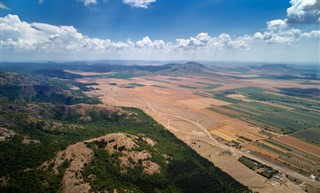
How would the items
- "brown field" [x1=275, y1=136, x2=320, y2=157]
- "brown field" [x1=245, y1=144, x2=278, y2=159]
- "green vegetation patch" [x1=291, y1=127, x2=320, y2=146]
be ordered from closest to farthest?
"brown field" [x1=245, y1=144, x2=278, y2=159], "brown field" [x1=275, y1=136, x2=320, y2=157], "green vegetation patch" [x1=291, y1=127, x2=320, y2=146]

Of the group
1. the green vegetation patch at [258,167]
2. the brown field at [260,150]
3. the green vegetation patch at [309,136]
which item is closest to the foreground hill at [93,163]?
the green vegetation patch at [258,167]

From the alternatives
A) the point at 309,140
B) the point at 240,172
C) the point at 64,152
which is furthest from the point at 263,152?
the point at 64,152

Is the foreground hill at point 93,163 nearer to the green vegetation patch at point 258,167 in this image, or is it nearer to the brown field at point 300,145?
the green vegetation patch at point 258,167

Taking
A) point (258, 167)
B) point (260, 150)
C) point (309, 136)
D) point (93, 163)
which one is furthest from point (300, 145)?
point (93, 163)

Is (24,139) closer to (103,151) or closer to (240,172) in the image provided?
(103,151)

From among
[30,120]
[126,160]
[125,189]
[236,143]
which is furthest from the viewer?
[236,143]

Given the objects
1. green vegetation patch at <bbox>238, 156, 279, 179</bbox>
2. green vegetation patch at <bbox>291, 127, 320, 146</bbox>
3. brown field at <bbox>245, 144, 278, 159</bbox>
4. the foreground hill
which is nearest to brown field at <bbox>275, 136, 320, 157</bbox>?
green vegetation patch at <bbox>291, 127, 320, 146</bbox>

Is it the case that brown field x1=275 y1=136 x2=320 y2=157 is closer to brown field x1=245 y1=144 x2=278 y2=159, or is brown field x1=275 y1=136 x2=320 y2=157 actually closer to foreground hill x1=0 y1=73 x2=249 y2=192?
brown field x1=245 y1=144 x2=278 y2=159

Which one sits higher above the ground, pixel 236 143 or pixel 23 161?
pixel 23 161
